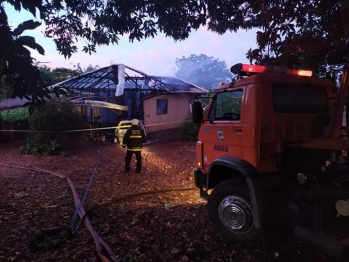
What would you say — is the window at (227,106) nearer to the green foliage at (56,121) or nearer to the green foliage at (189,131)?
the green foliage at (56,121)

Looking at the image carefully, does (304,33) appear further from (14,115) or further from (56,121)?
(14,115)

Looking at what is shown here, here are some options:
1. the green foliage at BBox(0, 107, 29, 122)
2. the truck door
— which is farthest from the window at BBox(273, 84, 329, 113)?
the green foliage at BBox(0, 107, 29, 122)

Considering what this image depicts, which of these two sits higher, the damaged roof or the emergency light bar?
the damaged roof

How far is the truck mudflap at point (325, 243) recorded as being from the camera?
3021 mm

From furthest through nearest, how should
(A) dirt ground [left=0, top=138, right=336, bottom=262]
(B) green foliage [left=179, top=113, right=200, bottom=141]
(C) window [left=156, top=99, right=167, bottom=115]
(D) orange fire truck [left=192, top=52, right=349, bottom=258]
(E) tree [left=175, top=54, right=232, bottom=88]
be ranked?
(E) tree [left=175, top=54, right=232, bottom=88] < (C) window [left=156, top=99, right=167, bottom=115] < (B) green foliage [left=179, top=113, right=200, bottom=141] < (A) dirt ground [left=0, top=138, right=336, bottom=262] < (D) orange fire truck [left=192, top=52, right=349, bottom=258]

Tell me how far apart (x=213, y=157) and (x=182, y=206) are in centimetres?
159

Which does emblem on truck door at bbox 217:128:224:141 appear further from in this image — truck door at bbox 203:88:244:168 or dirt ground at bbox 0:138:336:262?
dirt ground at bbox 0:138:336:262

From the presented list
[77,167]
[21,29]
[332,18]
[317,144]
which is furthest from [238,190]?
[77,167]

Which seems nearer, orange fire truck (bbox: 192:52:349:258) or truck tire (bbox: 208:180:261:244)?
orange fire truck (bbox: 192:52:349:258)

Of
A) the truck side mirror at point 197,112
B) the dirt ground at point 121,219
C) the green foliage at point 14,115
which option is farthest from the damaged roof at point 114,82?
the truck side mirror at point 197,112

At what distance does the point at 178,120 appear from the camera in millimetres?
22156

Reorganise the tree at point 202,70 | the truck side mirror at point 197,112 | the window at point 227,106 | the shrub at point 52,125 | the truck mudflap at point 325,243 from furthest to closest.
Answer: the tree at point 202,70, the shrub at point 52,125, the truck side mirror at point 197,112, the window at point 227,106, the truck mudflap at point 325,243

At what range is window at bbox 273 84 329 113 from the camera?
409 centimetres

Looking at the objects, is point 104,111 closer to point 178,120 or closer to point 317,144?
point 178,120
